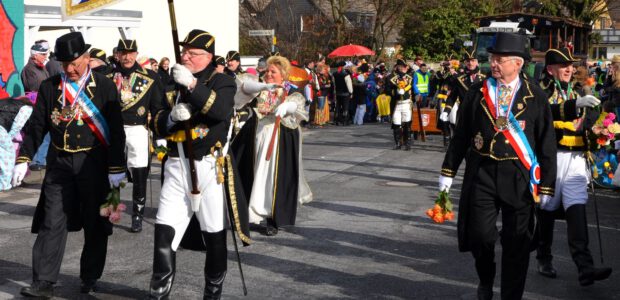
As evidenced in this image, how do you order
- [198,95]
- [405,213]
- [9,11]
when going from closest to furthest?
[198,95]
[405,213]
[9,11]

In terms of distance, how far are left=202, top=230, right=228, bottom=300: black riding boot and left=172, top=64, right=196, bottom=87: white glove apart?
43.5 inches

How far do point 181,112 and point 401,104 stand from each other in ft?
47.3

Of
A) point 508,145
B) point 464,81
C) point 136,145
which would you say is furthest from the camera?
point 464,81

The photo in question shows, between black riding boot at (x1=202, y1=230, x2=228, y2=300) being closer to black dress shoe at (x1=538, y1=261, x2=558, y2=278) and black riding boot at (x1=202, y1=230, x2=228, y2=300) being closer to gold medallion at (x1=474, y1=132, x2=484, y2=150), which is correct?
gold medallion at (x1=474, y1=132, x2=484, y2=150)

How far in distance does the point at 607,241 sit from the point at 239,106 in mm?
4741

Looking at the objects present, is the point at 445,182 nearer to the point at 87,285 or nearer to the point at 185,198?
the point at 185,198

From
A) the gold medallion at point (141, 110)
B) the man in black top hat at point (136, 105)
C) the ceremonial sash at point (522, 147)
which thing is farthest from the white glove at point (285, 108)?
the ceremonial sash at point (522, 147)

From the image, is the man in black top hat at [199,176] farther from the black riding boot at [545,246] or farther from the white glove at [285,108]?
the black riding boot at [545,246]

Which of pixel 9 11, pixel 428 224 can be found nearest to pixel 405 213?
pixel 428 224

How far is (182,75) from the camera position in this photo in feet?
20.0

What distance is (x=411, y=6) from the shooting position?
47.5 metres

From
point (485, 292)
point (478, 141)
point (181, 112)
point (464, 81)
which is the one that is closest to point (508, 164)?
point (478, 141)

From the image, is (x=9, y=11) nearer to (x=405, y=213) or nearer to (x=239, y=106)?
(x=405, y=213)

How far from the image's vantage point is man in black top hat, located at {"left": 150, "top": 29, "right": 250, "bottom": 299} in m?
6.48
